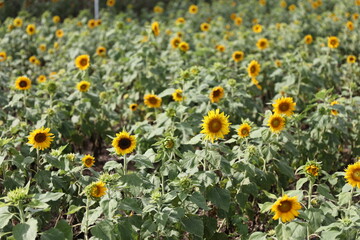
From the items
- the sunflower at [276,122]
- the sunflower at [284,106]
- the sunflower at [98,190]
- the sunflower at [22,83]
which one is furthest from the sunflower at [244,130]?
the sunflower at [22,83]

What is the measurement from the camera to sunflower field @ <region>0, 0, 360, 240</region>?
2.76 metres

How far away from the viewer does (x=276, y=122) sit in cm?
337

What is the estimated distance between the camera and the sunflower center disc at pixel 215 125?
303 centimetres

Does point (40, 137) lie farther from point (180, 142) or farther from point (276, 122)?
point (276, 122)

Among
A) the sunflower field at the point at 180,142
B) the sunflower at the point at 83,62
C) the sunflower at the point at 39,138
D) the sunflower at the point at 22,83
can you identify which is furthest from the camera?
the sunflower at the point at 83,62

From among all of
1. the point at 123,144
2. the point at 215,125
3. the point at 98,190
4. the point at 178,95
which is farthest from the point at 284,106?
the point at 98,190

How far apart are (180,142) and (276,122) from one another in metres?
0.77

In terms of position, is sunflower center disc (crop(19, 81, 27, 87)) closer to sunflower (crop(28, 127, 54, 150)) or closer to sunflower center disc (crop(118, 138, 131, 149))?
sunflower (crop(28, 127, 54, 150))

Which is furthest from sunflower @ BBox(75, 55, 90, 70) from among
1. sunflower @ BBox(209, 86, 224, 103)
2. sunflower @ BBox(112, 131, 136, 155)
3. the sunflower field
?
sunflower @ BBox(112, 131, 136, 155)

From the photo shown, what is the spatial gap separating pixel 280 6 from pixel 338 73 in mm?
4707

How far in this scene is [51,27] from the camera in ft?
27.9

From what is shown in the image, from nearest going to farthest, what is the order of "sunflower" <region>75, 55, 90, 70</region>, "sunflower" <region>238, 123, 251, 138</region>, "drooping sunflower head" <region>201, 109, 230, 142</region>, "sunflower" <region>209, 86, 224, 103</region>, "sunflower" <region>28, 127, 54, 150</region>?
"drooping sunflower head" <region>201, 109, 230, 142</region> → "sunflower" <region>28, 127, 54, 150</region> → "sunflower" <region>238, 123, 251, 138</region> → "sunflower" <region>209, 86, 224, 103</region> → "sunflower" <region>75, 55, 90, 70</region>

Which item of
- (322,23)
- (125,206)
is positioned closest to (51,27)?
(322,23)

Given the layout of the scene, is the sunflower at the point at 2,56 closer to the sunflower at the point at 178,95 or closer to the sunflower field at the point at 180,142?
the sunflower field at the point at 180,142
